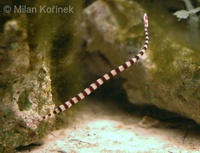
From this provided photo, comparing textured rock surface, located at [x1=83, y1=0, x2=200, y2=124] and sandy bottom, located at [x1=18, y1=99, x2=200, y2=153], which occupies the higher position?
textured rock surface, located at [x1=83, y1=0, x2=200, y2=124]

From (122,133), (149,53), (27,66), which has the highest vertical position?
(149,53)

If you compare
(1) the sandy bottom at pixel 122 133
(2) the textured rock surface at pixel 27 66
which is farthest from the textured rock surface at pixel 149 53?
(2) the textured rock surface at pixel 27 66

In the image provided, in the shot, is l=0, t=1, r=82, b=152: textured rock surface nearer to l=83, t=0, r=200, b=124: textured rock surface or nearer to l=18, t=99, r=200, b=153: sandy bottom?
l=18, t=99, r=200, b=153: sandy bottom

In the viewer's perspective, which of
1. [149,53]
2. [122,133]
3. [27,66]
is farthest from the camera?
[149,53]

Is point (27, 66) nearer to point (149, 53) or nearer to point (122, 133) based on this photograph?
point (122, 133)

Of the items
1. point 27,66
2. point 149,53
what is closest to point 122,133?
point 149,53

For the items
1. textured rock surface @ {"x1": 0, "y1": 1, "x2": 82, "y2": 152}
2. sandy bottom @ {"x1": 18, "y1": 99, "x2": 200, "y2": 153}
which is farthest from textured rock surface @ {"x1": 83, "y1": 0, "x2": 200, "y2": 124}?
textured rock surface @ {"x1": 0, "y1": 1, "x2": 82, "y2": 152}

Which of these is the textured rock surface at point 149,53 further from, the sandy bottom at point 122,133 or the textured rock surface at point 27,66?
the textured rock surface at point 27,66
